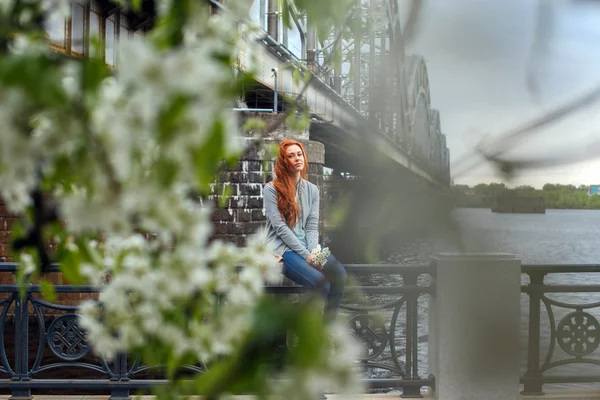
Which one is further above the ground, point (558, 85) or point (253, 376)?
point (558, 85)

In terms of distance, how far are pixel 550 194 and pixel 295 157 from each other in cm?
410

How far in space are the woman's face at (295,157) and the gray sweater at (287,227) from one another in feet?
0.60

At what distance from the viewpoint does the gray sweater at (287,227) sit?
4641 millimetres

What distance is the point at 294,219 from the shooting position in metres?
4.70

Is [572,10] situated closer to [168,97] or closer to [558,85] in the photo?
[558,85]

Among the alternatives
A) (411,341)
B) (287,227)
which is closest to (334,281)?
(287,227)

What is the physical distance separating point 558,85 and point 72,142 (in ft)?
1.24

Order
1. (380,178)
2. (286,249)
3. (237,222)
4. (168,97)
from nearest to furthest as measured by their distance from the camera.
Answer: (168,97)
(380,178)
(286,249)
(237,222)

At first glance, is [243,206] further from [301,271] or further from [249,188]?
[301,271]

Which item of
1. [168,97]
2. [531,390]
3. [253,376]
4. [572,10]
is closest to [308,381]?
[253,376]

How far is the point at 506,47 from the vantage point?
1.78ft

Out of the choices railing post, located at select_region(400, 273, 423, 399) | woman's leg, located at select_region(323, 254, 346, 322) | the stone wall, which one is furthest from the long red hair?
the stone wall

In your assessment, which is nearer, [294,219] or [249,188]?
[294,219]

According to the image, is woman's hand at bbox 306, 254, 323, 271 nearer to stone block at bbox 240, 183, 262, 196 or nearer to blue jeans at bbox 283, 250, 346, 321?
blue jeans at bbox 283, 250, 346, 321
